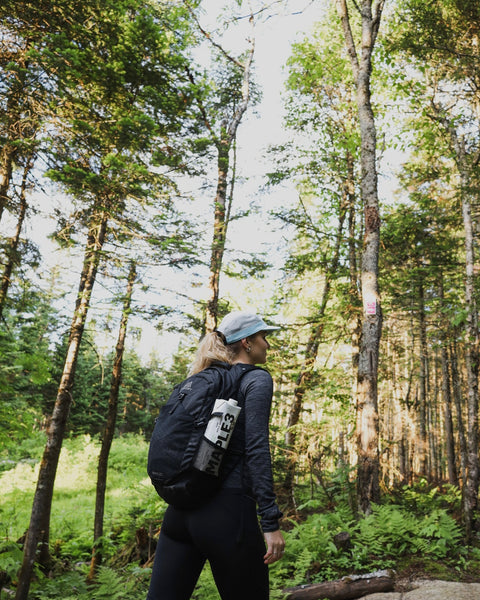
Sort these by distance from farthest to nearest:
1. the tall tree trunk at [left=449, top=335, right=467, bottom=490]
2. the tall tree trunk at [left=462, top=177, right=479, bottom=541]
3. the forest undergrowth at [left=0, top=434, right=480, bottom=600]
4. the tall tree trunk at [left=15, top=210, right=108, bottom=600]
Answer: the tall tree trunk at [left=449, top=335, right=467, bottom=490] < the tall tree trunk at [left=462, top=177, right=479, bottom=541] < the tall tree trunk at [left=15, top=210, right=108, bottom=600] < the forest undergrowth at [left=0, top=434, right=480, bottom=600]

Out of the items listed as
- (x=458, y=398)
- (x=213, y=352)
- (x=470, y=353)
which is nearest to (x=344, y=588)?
(x=213, y=352)

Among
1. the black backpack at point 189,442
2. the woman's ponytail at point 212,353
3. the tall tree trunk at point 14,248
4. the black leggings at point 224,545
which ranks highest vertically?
the tall tree trunk at point 14,248

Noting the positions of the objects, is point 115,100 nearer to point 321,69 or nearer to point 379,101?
point 321,69

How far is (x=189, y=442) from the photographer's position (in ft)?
7.66

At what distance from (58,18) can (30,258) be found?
18.2 feet

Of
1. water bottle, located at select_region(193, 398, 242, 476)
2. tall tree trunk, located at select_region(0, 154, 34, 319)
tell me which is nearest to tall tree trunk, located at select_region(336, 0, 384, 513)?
water bottle, located at select_region(193, 398, 242, 476)

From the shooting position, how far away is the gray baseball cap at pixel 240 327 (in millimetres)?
2824

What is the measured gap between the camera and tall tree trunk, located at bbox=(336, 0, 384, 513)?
690 centimetres

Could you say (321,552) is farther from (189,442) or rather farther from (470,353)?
(470,353)

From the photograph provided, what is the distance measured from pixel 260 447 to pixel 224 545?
0.51m

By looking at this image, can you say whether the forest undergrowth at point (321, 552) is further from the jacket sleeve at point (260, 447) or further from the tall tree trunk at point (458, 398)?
the jacket sleeve at point (260, 447)

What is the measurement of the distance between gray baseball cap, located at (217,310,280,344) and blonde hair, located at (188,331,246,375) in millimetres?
48

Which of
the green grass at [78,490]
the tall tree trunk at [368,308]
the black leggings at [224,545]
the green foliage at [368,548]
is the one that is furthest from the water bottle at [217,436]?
the green grass at [78,490]

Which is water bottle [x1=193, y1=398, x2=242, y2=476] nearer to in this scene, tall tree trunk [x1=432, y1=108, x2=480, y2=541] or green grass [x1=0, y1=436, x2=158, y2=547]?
tall tree trunk [x1=432, y1=108, x2=480, y2=541]
